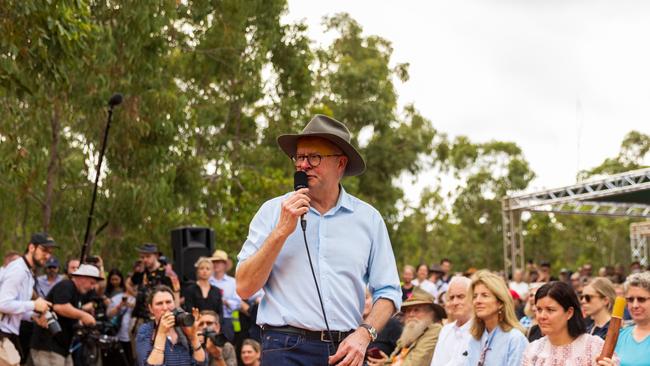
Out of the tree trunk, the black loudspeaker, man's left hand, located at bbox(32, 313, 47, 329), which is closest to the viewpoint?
man's left hand, located at bbox(32, 313, 47, 329)

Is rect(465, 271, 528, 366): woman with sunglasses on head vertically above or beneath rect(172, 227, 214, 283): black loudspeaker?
beneath

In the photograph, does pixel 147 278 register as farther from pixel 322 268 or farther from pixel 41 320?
pixel 322 268

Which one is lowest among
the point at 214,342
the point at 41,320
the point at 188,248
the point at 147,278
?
the point at 214,342

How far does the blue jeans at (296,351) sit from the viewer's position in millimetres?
4617

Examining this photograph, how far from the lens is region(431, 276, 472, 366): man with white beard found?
8.05 meters

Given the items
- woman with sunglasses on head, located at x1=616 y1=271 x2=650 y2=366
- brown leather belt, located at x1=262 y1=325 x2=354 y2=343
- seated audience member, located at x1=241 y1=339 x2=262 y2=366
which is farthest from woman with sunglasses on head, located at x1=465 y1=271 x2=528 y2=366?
seated audience member, located at x1=241 y1=339 x2=262 y2=366

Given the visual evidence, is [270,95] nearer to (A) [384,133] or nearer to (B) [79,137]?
(B) [79,137]

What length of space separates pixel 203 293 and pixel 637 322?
6412mm

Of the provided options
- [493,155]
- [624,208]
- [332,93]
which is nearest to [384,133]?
[332,93]

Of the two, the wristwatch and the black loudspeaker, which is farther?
the black loudspeaker

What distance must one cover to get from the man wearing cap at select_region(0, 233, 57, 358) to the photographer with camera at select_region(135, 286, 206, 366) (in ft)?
5.49

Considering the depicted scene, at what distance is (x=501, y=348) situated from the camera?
299 inches

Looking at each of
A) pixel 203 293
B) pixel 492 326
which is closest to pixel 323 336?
pixel 492 326

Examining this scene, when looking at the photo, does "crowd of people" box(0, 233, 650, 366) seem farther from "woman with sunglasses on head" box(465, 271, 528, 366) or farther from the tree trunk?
the tree trunk
